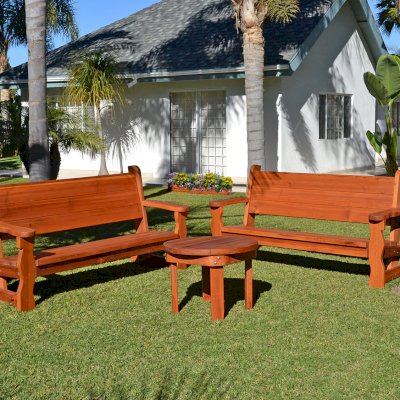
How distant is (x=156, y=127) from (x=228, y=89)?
2.35 m

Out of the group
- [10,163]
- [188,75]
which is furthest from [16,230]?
[10,163]

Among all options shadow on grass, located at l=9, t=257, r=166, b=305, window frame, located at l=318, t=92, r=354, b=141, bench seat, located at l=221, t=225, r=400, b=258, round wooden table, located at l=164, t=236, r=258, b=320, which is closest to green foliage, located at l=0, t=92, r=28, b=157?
window frame, located at l=318, t=92, r=354, b=141

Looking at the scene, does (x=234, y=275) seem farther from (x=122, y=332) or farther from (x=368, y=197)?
(x=122, y=332)

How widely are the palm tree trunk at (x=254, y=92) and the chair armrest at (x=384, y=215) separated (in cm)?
591

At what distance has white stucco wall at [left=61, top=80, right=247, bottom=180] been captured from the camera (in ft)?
57.8

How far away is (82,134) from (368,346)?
36.7 feet

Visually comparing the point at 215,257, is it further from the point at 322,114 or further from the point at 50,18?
the point at 50,18

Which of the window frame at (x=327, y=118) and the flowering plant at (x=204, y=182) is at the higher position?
the window frame at (x=327, y=118)

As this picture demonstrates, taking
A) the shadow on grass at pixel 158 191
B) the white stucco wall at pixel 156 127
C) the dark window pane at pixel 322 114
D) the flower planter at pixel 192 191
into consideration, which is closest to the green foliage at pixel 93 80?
the white stucco wall at pixel 156 127

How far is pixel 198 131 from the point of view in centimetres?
1862

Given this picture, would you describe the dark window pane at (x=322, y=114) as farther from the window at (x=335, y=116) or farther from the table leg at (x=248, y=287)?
the table leg at (x=248, y=287)

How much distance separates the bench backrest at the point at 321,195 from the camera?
25.3 ft

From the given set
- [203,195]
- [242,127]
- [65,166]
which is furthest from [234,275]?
[65,166]

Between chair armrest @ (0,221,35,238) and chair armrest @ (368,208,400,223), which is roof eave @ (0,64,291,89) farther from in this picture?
chair armrest @ (0,221,35,238)
